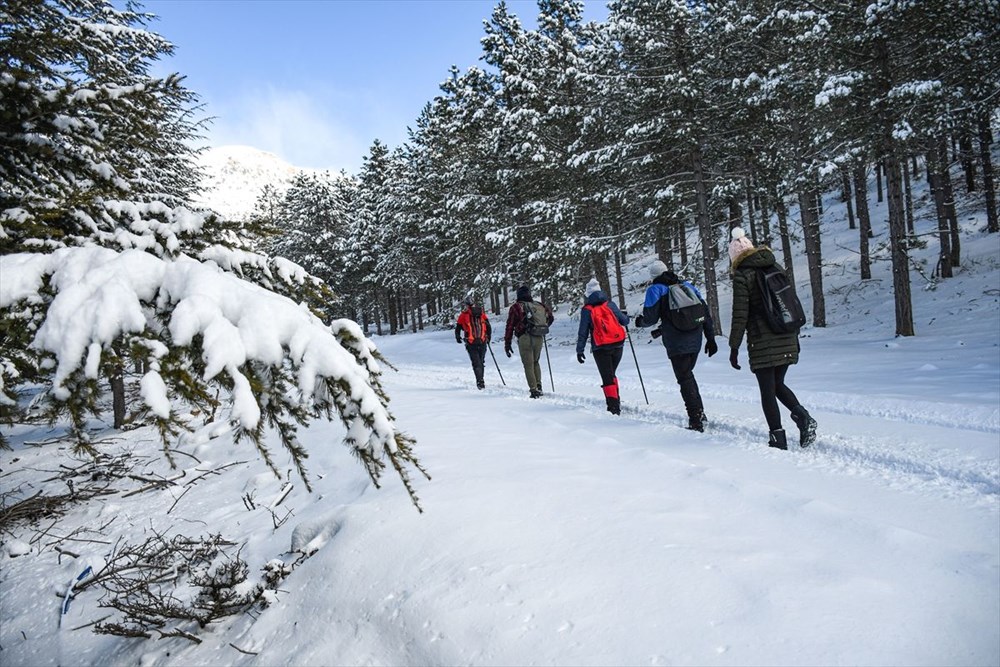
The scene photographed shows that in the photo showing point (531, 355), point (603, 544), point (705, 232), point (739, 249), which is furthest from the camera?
point (705, 232)

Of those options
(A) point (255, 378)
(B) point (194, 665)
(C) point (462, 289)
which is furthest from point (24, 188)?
(C) point (462, 289)

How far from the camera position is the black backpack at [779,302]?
16.8 ft

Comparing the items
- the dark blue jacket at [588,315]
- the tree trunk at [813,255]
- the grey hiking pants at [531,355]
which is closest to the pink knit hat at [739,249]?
the dark blue jacket at [588,315]

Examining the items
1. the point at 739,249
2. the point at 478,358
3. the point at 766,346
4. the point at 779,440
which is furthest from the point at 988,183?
the point at 779,440

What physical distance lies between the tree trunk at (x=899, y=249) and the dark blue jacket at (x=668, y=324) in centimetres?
978

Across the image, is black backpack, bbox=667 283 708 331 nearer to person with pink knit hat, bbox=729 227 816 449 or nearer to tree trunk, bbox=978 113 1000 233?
A: person with pink knit hat, bbox=729 227 816 449

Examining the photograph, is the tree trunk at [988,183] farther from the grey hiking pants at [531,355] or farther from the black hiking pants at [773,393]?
the black hiking pants at [773,393]

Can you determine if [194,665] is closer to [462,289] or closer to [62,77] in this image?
[62,77]

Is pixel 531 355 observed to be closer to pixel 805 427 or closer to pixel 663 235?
pixel 805 427

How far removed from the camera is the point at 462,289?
89.6 ft

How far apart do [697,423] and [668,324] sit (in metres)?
1.29

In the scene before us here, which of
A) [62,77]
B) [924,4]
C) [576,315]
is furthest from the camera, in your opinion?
[576,315]

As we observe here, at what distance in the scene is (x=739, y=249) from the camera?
5441 mm

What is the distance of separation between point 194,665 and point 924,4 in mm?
16801
